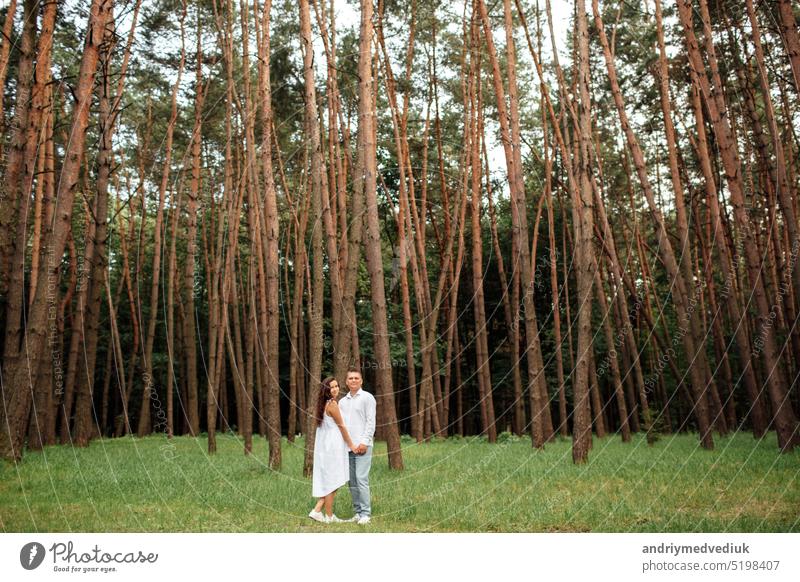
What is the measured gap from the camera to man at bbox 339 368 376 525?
237 inches

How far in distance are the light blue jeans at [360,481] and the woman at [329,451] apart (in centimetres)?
7

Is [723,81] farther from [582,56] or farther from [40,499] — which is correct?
[40,499]

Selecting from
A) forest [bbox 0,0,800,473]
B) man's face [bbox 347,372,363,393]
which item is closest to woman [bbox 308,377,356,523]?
man's face [bbox 347,372,363,393]

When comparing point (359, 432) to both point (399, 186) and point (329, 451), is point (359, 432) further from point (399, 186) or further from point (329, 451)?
point (399, 186)

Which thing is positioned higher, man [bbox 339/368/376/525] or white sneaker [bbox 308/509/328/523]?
man [bbox 339/368/376/525]

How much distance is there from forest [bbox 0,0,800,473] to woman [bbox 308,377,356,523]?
2.56 meters

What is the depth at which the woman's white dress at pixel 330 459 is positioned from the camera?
237 inches

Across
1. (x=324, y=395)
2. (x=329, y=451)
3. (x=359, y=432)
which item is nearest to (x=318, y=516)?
(x=329, y=451)

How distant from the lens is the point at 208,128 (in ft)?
53.4

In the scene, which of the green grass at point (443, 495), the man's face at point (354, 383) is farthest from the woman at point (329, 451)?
the green grass at point (443, 495)

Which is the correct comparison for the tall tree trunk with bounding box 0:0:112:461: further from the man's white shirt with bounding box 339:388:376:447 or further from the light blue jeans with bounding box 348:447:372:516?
the light blue jeans with bounding box 348:447:372:516

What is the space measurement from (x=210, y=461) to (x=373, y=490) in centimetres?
448

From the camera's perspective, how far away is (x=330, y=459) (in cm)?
604
